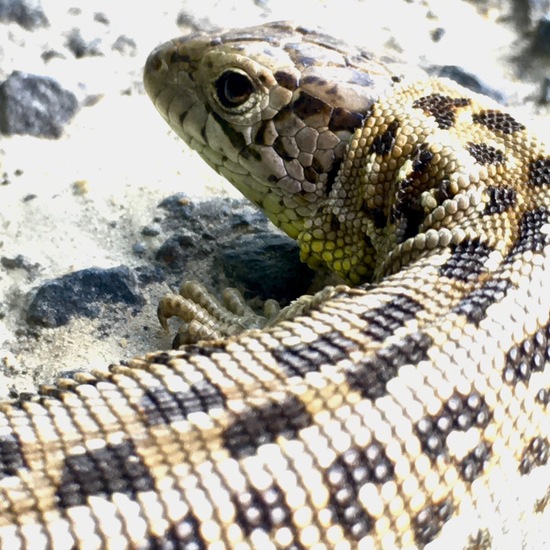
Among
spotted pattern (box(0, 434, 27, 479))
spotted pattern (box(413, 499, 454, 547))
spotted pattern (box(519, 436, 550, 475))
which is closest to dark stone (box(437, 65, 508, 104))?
spotted pattern (box(519, 436, 550, 475))

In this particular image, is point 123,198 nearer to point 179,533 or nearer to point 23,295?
point 23,295

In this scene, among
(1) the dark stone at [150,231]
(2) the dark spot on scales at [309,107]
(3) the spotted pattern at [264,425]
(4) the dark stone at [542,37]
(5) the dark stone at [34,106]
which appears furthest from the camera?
(4) the dark stone at [542,37]

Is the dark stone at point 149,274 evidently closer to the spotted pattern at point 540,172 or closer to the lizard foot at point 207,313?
the lizard foot at point 207,313

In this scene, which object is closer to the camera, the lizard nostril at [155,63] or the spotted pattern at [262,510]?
the spotted pattern at [262,510]

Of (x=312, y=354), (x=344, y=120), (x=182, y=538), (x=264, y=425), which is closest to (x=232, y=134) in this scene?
(x=344, y=120)

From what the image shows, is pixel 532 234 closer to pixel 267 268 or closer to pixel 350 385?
pixel 350 385

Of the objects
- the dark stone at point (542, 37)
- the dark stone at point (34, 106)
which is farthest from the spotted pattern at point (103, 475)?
the dark stone at point (542, 37)

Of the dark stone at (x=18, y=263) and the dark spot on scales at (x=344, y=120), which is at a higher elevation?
the dark spot on scales at (x=344, y=120)

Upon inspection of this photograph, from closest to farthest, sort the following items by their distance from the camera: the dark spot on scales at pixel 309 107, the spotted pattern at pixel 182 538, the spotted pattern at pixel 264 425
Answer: the spotted pattern at pixel 182 538 < the spotted pattern at pixel 264 425 < the dark spot on scales at pixel 309 107
